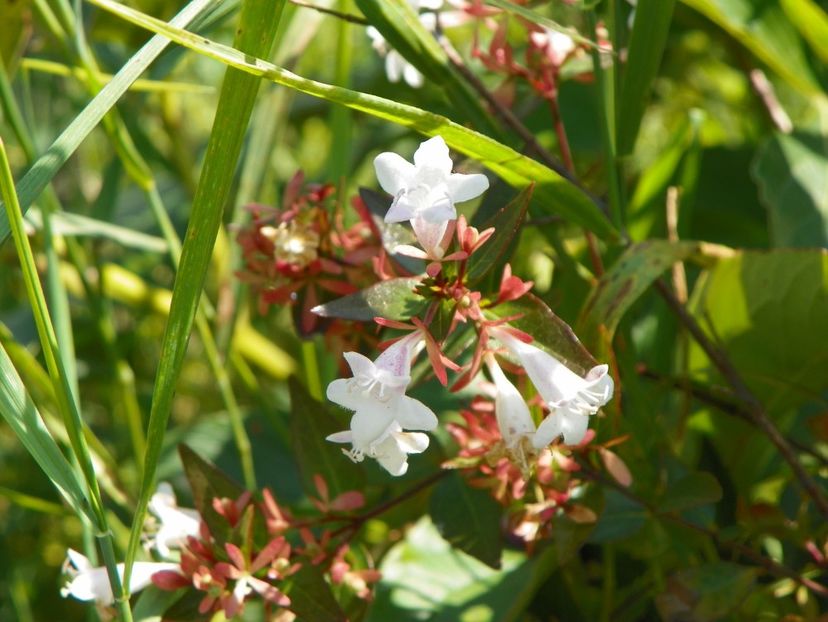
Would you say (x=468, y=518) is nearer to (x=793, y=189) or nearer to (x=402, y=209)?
(x=402, y=209)

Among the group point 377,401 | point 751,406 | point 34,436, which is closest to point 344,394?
point 377,401

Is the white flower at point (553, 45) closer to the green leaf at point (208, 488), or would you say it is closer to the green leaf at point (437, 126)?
the green leaf at point (437, 126)

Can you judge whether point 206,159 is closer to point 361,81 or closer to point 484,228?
point 484,228

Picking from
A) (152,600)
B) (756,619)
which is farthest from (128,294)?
(756,619)

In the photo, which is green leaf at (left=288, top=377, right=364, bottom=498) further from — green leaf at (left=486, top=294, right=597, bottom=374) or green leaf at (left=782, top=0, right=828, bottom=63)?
green leaf at (left=782, top=0, right=828, bottom=63)

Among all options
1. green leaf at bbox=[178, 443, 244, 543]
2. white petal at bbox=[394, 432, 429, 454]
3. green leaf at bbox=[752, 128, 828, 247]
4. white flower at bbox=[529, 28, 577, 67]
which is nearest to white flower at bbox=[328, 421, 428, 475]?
white petal at bbox=[394, 432, 429, 454]

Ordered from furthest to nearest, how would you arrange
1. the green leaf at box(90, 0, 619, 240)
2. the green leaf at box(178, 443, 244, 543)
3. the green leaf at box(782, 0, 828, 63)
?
the green leaf at box(782, 0, 828, 63) → the green leaf at box(178, 443, 244, 543) → the green leaf at box(90, 0, 619, 240)
